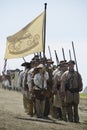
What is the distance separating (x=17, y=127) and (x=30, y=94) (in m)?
4.43

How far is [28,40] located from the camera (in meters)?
19.9

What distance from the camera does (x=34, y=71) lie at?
62.3ft

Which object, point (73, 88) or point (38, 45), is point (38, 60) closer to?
point (38, 45)

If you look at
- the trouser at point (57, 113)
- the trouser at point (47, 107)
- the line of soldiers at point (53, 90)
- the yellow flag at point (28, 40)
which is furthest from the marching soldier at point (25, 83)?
the trouser at point (57, 113)

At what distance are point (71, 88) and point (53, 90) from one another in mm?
1080

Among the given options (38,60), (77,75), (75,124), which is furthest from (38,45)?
(75,124)

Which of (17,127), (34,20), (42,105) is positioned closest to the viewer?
(17,127)

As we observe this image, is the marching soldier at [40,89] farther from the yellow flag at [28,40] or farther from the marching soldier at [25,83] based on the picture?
the marching soldier at [25,83]

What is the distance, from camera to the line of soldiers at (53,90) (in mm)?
18344

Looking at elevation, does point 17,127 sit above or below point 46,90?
below

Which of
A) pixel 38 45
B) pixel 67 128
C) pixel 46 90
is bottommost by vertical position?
pixel 67 128

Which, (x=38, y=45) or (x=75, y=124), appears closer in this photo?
(x=75, y=124)

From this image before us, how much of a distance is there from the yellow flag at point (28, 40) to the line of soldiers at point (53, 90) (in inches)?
18.7

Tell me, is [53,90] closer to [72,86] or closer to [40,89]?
[40,89]
